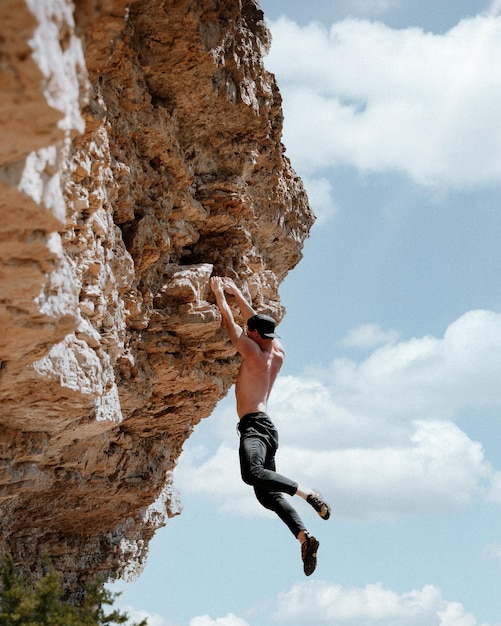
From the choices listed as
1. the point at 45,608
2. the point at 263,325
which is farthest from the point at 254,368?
the point at 45,608

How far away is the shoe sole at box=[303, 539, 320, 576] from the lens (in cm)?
926

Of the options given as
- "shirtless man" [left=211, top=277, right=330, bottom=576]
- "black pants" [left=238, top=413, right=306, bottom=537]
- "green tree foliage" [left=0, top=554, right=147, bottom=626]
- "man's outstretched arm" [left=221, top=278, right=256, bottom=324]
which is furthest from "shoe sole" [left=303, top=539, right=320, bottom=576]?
"man's outstretched arm" [left=221, top=278, right=256, bottom=324]


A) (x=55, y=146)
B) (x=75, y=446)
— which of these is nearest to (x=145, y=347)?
(x=75, y=446)

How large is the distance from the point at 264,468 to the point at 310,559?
4.25 ft

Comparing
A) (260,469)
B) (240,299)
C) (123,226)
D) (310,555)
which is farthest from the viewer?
(240,299)

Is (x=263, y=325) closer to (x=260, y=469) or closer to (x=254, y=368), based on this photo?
(x=254, y=368)

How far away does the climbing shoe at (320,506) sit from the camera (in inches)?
358

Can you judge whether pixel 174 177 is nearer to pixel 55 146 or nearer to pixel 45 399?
pixel 45 399

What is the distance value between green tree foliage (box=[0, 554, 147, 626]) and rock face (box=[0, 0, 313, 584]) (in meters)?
1.96

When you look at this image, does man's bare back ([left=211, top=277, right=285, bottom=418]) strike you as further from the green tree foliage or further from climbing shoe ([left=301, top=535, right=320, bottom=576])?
the green tree foliage

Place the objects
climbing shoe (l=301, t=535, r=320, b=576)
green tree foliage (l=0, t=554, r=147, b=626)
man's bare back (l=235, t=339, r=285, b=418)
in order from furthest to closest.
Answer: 1. man's bare back (l=235, t=339, r=285, b=418)
2. climbing shoe (l=301, t=535, r=320, b=576)
3. green tree foliage (l=0, t=554, r=147, b=626)

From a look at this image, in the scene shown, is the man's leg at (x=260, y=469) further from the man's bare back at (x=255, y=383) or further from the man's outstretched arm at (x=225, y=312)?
the man's outstretched arm at (x=225, y=312)

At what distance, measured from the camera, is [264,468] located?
10.0 meters

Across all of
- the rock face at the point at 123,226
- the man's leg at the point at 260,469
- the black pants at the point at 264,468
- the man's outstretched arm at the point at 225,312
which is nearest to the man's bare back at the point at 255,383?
the black pants at the point at 264,468
